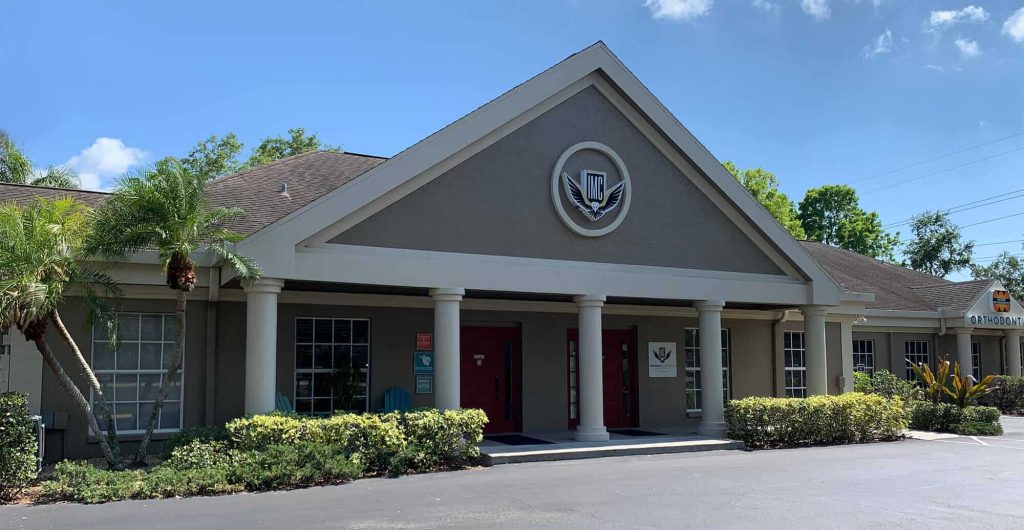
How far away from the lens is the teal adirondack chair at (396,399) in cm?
1521

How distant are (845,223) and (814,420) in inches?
1583

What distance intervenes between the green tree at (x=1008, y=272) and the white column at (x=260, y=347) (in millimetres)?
52261

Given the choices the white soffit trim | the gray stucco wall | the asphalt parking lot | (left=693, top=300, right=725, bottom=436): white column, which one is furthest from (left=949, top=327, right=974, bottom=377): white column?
(left=693, top=300, right=725, bottom=436): white column

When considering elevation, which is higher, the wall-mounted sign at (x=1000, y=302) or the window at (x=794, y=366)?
the wall-mounted sign at (x=1000, y=302)

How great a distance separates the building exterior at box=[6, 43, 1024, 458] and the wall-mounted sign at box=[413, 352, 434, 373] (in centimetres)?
3

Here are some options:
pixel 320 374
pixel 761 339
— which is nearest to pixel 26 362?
pixel 320 374

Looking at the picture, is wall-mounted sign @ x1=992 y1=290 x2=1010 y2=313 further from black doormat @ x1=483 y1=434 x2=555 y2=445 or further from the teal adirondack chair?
the teal adirondack chair

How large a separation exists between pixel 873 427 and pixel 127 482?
45.9 feet

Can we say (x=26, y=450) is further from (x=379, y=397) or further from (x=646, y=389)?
(x=646, y=389)

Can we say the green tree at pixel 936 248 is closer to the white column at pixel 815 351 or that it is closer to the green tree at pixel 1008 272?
the green tree at pixel 1008 272

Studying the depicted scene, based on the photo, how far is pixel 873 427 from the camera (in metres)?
17.3

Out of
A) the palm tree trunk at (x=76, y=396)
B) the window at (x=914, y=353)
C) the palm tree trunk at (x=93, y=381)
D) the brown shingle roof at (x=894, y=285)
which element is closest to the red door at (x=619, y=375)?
the brown shingle roof at (x=894, y=285)

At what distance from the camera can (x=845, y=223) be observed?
5322 centimetres

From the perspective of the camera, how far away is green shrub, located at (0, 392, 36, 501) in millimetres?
10180
